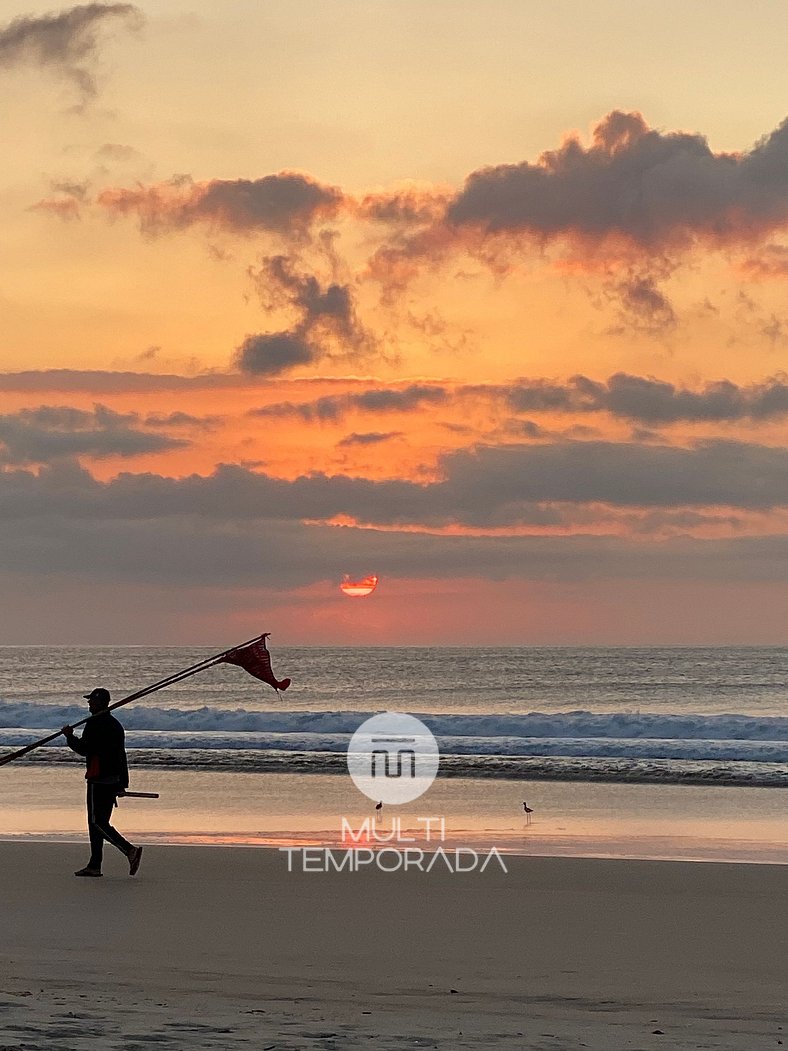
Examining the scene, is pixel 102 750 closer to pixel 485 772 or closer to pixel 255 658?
pixel 255 658

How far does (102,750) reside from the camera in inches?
479

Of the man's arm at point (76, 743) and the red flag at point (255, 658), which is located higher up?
the red flag at point (255, 658)

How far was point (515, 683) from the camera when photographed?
70.2 metres

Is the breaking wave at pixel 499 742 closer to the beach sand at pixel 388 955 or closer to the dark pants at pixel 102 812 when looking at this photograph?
the beach sand at pixel 388 955

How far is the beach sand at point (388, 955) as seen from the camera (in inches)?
277

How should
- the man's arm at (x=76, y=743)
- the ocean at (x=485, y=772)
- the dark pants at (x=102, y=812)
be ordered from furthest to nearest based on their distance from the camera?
the ocean at (x=485, y=772) → the dark pants at (x=102, y=812) → the man's arm at (x=76, y=743)

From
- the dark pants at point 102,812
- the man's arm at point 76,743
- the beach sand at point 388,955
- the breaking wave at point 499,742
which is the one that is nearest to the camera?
the beach sand at point 388,955

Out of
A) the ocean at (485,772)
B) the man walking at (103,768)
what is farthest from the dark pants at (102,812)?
the ocean at (485,772)

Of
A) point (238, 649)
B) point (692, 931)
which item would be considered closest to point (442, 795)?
point (238, 649)

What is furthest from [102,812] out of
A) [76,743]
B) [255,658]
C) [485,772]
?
[485,772]

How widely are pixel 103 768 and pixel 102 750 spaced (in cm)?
17

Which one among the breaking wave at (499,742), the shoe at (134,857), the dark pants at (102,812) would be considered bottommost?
the breaking wave at (499,742)

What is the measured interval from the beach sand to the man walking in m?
0.47

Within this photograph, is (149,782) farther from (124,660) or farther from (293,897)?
(124,660)
